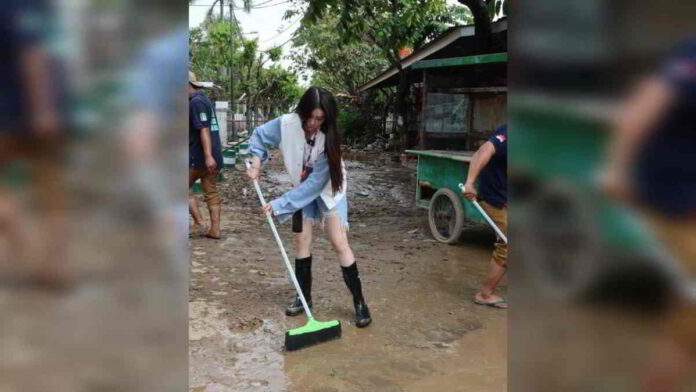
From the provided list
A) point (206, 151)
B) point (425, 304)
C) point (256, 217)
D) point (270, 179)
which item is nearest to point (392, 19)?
point (270, 179)

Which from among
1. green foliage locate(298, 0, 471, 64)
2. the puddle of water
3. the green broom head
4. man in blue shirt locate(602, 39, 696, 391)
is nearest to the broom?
the green broom head

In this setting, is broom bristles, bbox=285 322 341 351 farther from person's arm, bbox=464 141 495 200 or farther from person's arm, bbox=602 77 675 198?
person's arm, bbox=602 77 675 198

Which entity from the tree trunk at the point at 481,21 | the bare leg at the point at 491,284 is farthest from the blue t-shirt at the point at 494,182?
the tree trunk at the point at 481,21

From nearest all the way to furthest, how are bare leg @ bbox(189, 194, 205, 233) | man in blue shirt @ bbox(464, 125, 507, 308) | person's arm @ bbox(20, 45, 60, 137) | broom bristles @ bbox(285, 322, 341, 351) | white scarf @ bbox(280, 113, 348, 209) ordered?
1. person's arm @ bbox(20, 45, 60, 137)
2. broom bristles @ bbox(285, 322, 341, 351)
3. white scarf @ bbox(280, 113, 348, 209)
4. man in blue shirt @ bbox(464, 125, 507, 308)
5. bare leg @ bbox(189, 194, 205, 233)

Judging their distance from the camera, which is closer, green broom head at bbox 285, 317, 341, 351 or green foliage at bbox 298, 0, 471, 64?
green broom head at bbox 285, 317, 341, 351

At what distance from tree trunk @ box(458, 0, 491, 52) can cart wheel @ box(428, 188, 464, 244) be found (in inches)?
119

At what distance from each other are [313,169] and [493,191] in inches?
52.0

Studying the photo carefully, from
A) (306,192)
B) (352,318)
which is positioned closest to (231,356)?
(352,318)

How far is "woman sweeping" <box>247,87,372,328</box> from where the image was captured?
3613mm

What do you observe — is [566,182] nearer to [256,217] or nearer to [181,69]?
[181,69]

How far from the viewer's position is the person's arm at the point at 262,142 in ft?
12.5

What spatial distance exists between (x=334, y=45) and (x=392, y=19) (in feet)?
31.1

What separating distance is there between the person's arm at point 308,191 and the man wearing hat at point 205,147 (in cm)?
205

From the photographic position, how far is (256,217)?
291 inches
